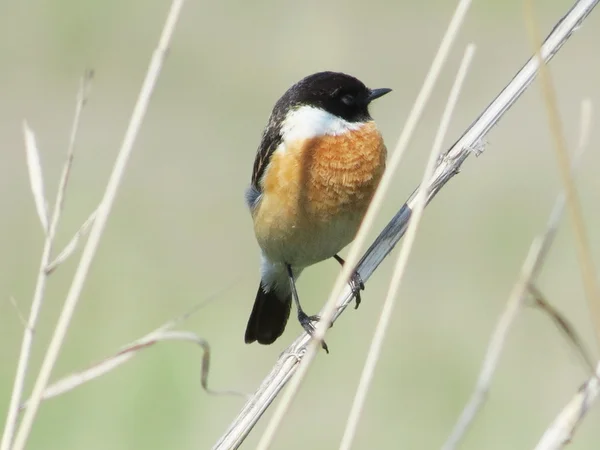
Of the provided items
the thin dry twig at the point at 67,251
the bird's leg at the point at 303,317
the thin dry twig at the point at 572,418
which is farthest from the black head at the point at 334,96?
the thin dry twig at the point at 572,418

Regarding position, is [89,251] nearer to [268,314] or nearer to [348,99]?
[348,99]

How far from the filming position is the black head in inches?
150

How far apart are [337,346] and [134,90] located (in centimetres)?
625

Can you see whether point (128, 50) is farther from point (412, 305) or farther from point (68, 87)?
point (412, 305)

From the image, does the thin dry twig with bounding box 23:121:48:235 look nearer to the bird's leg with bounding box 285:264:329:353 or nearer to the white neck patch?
the bird's leg with bounding box 285:264:329:353

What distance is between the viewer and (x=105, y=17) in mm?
13016

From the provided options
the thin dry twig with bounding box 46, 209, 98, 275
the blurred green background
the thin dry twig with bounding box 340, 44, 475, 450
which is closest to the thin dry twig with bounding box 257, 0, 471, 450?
the thin dry twig with bounding box 340, 44, 475, 450

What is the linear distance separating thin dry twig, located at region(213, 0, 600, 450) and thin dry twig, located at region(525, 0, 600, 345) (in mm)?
437

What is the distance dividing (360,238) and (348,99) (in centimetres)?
178

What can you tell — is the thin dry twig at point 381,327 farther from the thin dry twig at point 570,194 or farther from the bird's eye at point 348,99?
the bird's eye at point 348,99

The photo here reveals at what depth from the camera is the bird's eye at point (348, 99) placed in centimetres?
384

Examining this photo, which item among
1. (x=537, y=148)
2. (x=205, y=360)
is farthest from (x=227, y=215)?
(x=205, y=360)

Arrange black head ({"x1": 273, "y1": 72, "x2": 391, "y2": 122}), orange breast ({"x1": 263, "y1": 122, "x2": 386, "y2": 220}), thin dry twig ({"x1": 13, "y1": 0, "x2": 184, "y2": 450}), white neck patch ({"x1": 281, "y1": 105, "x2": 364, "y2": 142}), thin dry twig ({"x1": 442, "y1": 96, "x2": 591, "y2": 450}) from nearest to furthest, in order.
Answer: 1. thin dry twig ({"x1": 442, "y1": 96, "x2": 591, "y2": 450})
2. thin dry twig ({"x1": 13, "y1": 0, "x2": 184, "y2": 450})
3. orange breast ({"x1": 263, "y1": 122, "x2": 386, "y2": 220})
4. white neck patch ({"x1": 281, "y1": 105, "x2": 364, "y2": 142})
5. black head ({"x1": 273, "y1": 72, "x2": 391, "y2": 122})

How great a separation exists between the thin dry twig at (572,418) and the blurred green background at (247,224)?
833mm
